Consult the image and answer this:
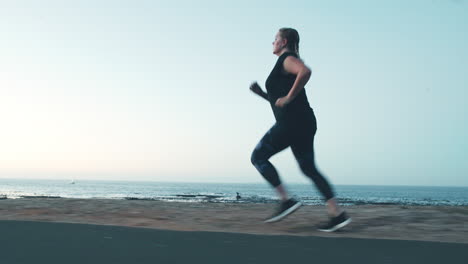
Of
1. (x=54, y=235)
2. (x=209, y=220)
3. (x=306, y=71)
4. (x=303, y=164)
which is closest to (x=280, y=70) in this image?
(x=306, y=71)

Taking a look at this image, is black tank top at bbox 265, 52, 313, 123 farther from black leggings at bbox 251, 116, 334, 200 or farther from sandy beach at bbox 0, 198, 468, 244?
sandy beach at bbox 0, 198, 468, 244

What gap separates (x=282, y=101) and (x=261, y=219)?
132cm

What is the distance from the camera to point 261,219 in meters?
4.54

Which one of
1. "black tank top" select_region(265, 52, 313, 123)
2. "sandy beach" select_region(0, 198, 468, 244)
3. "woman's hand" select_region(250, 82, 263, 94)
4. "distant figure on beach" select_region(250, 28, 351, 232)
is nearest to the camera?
"sandy beach" select_region(0, 198, 468, 244)

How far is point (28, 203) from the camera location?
6.04 m

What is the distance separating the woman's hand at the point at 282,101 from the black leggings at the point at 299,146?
0.64 ft

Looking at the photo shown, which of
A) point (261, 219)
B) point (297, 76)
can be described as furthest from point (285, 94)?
point (261, 219)

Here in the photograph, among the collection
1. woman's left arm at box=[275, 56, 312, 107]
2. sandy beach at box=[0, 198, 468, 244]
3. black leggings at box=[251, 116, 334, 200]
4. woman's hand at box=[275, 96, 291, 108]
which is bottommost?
sandy beach at box=[0, 198, 468, 244]

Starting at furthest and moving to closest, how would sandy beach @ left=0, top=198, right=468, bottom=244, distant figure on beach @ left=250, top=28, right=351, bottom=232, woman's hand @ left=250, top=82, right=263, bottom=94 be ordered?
woman's hand @ left=250, top=82, right=263, bottom=94
distant figure on beach @ left=250, top=28, right=351, bottom=232
sandy beach @ left=0, top=198, right=468, bottom=244

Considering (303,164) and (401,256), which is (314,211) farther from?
(401,256)

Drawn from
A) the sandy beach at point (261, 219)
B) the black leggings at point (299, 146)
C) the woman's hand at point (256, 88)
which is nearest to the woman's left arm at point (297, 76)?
the black leggings at point (299, 146)

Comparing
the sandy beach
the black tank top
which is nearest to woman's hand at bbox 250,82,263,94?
the black tank top

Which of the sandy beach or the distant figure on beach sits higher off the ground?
the distant figure on beach

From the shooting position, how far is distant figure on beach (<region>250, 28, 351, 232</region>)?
3830 mm
